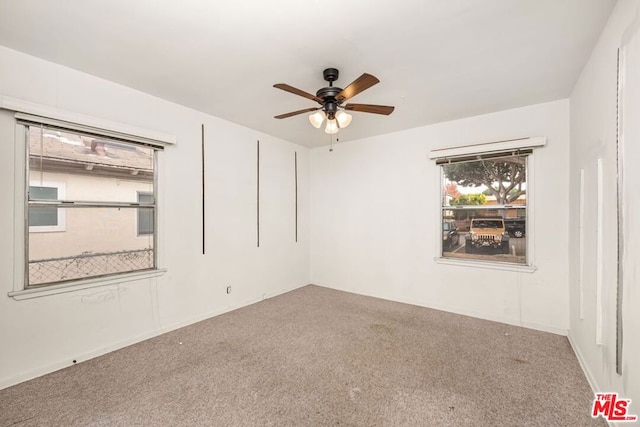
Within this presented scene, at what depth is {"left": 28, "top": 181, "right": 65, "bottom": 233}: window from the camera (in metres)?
2.36

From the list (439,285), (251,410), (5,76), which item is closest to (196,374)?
(251,410)

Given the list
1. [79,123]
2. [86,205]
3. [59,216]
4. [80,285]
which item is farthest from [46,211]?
[79,123]

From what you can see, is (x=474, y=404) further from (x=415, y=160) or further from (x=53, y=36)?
(x=53, y=36)

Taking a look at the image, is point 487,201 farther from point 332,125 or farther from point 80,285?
point 80,285

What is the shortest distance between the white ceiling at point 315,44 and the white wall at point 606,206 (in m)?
0.26

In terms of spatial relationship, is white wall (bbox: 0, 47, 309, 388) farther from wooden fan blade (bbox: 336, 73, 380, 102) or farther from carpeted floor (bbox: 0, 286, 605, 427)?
wooden fan blade (bbox: 336, 73, 380, 102)

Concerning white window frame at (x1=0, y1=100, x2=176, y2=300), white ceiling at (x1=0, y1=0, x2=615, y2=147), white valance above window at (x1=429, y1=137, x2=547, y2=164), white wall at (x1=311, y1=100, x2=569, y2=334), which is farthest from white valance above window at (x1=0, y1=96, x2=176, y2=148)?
white valance above window at (x1=429, y1=137, x2=547, y2=164)

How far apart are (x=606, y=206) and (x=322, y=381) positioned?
7.96ft

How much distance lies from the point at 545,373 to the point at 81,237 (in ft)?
14.2

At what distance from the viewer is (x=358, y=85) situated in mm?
2090

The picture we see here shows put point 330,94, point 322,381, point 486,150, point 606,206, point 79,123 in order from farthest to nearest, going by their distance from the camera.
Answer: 1. point 486,150
2. point 79,123
3. point 330,94
4. point 322,381
5. point 606,206

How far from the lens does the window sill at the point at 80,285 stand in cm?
229

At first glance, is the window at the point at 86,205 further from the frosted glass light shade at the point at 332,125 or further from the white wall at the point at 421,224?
the white wall at the point at 421,224

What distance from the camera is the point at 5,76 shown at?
7.20 feet
